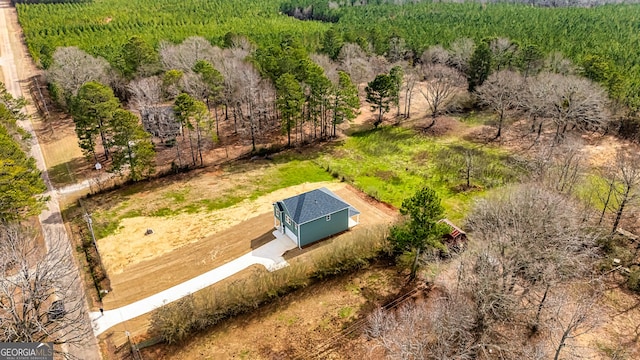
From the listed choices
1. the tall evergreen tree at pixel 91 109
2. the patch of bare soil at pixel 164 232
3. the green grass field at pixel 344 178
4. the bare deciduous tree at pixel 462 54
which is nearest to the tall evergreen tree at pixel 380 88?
Answer: the green grass field at pixel 344 178

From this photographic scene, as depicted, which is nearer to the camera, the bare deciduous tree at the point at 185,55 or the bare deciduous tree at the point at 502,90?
the bare deciduous tree at the point at 502,90

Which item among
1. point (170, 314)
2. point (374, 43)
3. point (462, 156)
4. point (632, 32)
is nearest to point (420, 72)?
point (374, 43)

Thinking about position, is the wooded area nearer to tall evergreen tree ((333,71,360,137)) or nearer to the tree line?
tall evergreen tree ((333,71,360,137))

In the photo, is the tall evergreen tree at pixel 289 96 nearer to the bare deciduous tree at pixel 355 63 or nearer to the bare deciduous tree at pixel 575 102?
the bare deciduous tree at pixel 355 63

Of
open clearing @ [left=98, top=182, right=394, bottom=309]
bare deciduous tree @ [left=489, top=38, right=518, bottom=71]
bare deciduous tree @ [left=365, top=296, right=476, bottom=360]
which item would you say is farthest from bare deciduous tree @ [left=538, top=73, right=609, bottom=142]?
bare deciduous tree @ [left=365, top=296, right=476, bottom=360]

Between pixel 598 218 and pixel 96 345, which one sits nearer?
pixel 96 345

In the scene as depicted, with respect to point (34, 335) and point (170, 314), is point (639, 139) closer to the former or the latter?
→ point (170, 314)
